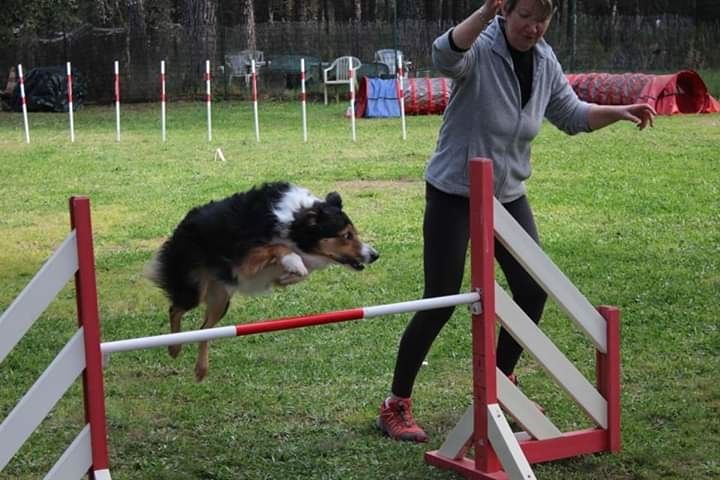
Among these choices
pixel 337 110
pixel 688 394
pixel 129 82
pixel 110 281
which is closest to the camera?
pixel 688 394

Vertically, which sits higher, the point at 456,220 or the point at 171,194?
the point at 456,220

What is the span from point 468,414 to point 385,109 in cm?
1730

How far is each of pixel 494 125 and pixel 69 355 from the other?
6.18 ft

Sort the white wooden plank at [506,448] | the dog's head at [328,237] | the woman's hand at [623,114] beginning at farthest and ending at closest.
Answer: the dog's head at [328,237] < the woman's hand at [623,114] < the white wooden plank at [506,448]

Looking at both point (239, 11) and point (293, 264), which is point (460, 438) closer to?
point (293, 264)

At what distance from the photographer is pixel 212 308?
477cm

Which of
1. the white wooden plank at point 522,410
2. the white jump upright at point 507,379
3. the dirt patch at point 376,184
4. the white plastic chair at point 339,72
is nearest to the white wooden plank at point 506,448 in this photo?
the white jump upright at point 507,379

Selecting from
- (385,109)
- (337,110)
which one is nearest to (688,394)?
(385,109)

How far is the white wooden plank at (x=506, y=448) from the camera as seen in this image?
144 inches

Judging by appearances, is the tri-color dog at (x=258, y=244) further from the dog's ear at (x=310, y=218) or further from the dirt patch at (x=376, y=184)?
the dirt patch at (x=376, y=184)

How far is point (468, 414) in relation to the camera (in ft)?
13.0

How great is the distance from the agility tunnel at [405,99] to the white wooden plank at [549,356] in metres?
16.8

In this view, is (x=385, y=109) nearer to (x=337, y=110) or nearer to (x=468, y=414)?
(x=337, y=110)

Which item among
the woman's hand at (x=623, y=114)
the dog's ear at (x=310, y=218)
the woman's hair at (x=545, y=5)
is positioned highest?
the woman's hair at (x=545, y=5)
